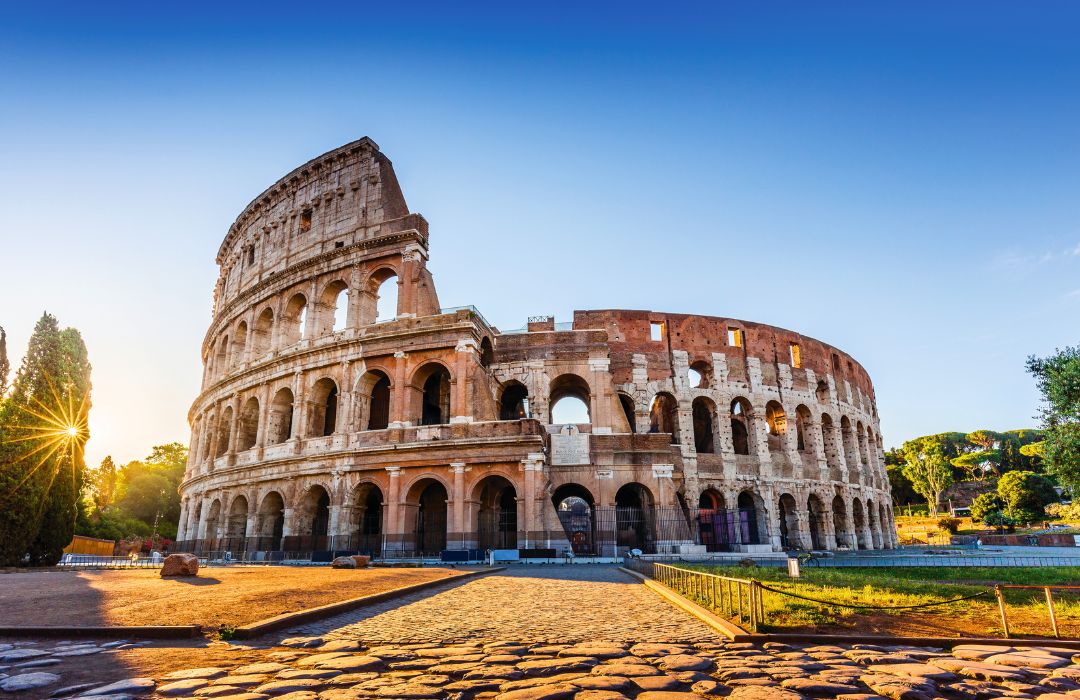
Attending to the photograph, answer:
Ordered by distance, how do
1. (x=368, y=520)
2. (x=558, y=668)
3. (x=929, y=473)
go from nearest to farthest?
(x=558, y=668) → (x=368, y=520) → (x=929, y=473)

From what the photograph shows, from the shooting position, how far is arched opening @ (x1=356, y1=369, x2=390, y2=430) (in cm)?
2391

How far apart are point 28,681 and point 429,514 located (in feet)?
67.6

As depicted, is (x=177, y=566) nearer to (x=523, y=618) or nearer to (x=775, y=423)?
(x=523, y=618)

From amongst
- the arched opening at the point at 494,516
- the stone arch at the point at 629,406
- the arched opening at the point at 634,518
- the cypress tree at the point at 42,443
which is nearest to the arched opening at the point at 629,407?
the stone arch at the point at 629,406

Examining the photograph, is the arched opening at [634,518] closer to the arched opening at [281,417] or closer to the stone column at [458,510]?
the stone column at [458,510]

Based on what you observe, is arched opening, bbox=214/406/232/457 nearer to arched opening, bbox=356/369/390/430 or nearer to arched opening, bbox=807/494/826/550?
arched opening, bbox=356/369/390/430

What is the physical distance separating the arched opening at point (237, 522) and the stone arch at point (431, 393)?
9.20 m

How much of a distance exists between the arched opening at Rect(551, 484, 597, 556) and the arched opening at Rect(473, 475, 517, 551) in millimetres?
1979

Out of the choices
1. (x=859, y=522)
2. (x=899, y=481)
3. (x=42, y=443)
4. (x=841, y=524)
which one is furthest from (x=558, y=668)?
(x=899, y=481)

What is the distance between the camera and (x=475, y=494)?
21.6m

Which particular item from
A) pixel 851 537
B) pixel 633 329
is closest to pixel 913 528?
pixel 851 537

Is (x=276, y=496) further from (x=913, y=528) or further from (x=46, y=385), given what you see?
(x=913, y=528)

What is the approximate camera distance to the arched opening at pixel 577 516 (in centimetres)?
2453

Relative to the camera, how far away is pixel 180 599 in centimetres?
742
